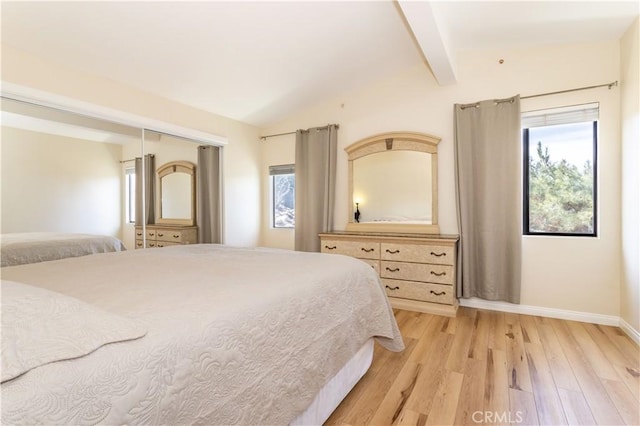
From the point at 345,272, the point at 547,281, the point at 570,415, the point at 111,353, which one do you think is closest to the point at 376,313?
the point at 345,272

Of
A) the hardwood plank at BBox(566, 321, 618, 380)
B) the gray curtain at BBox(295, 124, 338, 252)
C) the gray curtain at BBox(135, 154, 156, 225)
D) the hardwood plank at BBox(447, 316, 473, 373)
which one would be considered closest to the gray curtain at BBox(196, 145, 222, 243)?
the gray curtain at BBox(135, 154, 156, 225)

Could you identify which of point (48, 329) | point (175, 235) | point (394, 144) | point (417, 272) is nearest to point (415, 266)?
point (417, 272)

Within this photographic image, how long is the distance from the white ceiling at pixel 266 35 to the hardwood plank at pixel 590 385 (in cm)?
260

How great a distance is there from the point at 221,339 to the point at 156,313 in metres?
0.23

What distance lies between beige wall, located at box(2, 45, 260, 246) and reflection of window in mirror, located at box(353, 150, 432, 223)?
5.19 ft

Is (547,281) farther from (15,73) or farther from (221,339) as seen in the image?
(15,73)

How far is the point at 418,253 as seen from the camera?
330 cm

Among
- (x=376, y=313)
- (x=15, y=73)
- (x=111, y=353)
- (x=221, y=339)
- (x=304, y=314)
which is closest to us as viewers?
(x=111, y=353)

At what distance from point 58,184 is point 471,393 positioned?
3424 millimetres

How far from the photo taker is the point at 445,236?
3.42 metres

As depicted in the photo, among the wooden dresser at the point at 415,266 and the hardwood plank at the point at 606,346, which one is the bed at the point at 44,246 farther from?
the hardwood plank at the point at 606,346

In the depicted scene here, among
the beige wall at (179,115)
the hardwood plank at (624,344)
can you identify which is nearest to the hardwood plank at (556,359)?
the hardwood plank at (624,344)

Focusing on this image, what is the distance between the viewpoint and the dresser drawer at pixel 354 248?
355cm

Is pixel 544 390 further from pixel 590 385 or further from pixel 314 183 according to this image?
pixel 314 183
